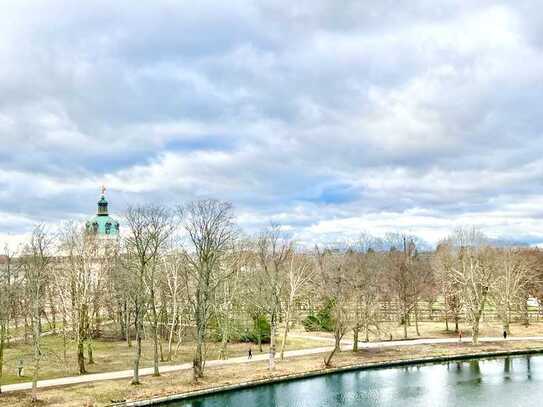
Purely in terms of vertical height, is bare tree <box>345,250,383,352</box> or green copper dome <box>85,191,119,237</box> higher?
green copper dome <box>85,191,119,237</box>

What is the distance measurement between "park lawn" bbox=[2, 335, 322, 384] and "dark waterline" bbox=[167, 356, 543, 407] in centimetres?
1327

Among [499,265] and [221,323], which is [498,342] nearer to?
[499,265]

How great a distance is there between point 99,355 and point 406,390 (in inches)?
1274

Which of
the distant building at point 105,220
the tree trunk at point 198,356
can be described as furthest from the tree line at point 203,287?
the distant building at point 105,220

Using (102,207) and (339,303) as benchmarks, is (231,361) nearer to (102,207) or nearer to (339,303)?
(339,303)

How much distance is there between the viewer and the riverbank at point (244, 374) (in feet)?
122

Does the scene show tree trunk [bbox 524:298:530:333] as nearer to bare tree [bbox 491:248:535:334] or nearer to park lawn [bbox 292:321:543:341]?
bare tree [bbox 491:248:535:334]

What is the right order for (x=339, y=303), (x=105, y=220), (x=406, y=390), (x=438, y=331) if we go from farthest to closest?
(x=105, y=220), (x=438, y=331), (x=339, y=303), (x=406, y=390)

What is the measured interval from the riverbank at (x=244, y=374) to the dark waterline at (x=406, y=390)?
1058mm

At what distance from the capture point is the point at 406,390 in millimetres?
44094

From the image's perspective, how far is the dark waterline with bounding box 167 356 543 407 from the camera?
40.1 metres

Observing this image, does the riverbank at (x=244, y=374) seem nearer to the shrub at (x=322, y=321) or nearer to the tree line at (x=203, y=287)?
the tree line at (x=203, y=287)

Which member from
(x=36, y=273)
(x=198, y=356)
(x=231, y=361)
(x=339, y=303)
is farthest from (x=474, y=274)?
(x=36, y=273)

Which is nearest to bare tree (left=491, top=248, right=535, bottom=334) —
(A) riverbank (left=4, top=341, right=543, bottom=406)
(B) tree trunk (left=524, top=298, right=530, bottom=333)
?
(B) tree trunk (left=524, top=298, right=530, bottom=333)
